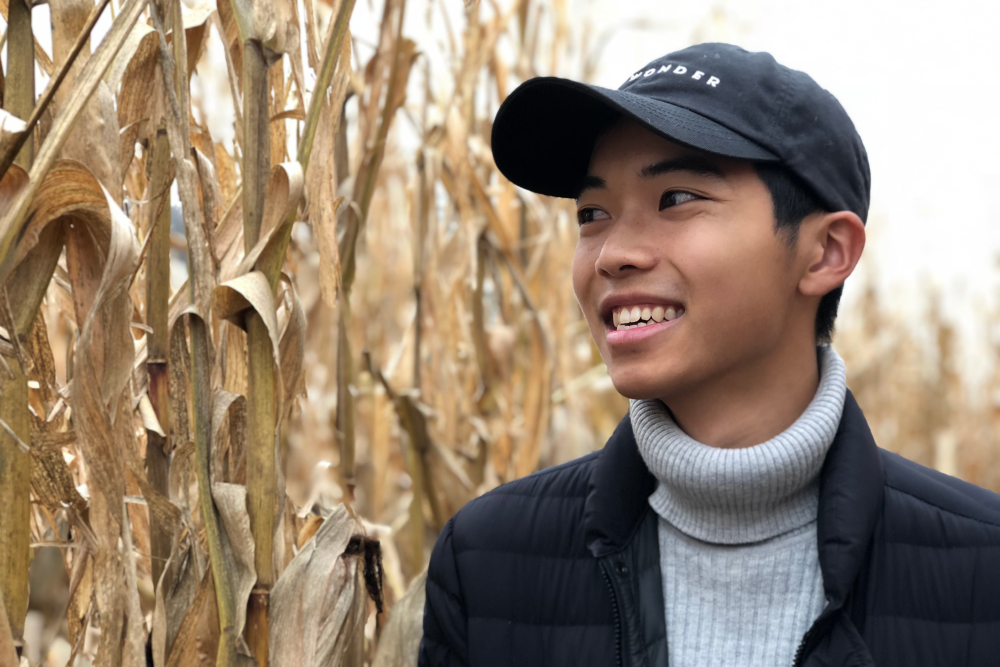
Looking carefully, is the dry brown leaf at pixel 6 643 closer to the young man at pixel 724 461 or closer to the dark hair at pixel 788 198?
the young man at pixel 724 461

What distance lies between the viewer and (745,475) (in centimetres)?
91

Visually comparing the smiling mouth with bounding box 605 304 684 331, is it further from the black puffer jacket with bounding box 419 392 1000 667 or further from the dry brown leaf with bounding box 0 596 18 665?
the dry brown leaf with bounding box 0 596 18 665

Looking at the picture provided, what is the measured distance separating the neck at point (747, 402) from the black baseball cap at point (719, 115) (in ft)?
0.60

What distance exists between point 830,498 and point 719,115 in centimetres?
39

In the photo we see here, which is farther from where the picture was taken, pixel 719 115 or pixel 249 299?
pixel 719 115

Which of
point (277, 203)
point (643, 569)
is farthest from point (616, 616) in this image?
point (277, 203)

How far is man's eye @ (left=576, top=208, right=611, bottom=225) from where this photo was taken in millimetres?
1025

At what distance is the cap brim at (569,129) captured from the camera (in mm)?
905

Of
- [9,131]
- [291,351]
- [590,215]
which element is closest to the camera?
Answer: [9,131]

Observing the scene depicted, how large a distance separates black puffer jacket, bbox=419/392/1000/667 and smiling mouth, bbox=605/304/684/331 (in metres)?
0.16

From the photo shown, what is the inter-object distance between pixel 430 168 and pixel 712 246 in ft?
2.62

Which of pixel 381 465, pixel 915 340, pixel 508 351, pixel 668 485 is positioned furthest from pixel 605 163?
pixel 915 340

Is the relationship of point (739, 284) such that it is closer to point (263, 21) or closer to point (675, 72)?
point (675, 72)

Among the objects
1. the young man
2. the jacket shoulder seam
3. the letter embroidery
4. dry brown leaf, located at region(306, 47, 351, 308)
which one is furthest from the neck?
dry brown leaf, located at region(306, 47, 351, 308)
